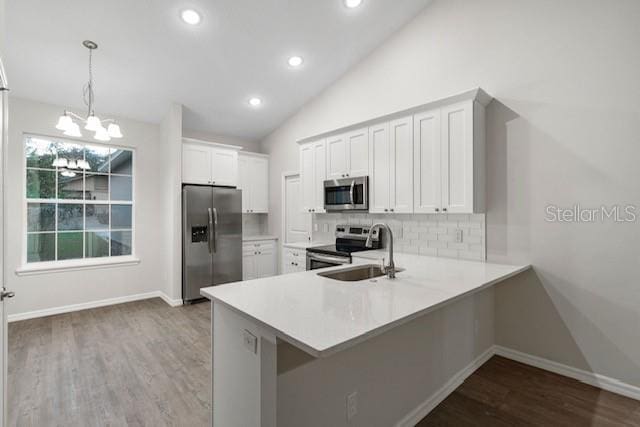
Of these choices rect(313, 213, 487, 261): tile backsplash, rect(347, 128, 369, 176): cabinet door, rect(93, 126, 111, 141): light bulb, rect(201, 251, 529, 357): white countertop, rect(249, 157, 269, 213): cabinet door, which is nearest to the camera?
rect(201, 251, 529, 357): white countertop

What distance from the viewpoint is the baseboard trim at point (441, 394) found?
1967mm

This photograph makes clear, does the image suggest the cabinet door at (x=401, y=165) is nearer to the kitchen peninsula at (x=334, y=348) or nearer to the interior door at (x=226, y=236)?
the kitchen peninsula at (x=334, y=348)

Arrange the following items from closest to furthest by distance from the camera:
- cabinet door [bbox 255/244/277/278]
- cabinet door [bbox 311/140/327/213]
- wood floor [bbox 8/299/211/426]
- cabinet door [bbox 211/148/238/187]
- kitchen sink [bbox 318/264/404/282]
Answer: wood floor [bbox 8/299/211/426]
kitchen sink [bbox 318/264/404/282]
cabinet door [bbox 311/140/327/213]
cabinet door [bbox 211/148/238/187]
cabinet door [bbox 255/244/277/278]

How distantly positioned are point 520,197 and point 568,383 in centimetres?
157

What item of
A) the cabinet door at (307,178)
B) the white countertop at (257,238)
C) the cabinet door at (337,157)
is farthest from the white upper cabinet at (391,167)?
the white countertop at (257,238)

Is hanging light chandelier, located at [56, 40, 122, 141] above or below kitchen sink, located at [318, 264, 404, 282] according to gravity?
above

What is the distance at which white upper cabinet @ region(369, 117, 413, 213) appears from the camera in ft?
10.6

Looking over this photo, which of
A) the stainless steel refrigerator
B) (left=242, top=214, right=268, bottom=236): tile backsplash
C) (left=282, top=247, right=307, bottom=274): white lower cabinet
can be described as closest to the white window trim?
the stainless steel refrigerator

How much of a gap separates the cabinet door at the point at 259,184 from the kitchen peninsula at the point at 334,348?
3.78 metres

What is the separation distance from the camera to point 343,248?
383 centimetres

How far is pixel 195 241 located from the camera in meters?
4.58

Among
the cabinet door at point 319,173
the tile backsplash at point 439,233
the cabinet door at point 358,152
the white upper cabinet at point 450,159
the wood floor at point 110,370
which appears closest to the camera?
the wood floor at point 110,370

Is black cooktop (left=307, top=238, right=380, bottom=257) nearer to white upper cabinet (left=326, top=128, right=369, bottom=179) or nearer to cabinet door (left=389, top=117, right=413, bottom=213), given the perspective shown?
cabinet door (left=389, top=117, right=413, bottom=213)

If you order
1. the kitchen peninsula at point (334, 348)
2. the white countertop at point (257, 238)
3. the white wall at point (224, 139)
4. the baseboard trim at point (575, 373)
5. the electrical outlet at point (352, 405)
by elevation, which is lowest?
the baseboard trim at point (575, 373)
